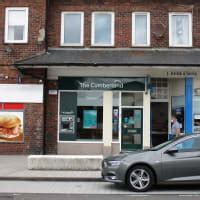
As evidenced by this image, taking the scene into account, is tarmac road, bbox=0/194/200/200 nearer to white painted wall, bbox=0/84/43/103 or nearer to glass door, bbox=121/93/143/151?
white painted wall, bbox=0/84/43/103

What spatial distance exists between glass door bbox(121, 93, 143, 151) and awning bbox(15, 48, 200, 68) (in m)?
1.77

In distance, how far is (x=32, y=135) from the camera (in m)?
20.1

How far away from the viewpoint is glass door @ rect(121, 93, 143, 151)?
20547mm

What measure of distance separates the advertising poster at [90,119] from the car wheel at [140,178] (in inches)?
361

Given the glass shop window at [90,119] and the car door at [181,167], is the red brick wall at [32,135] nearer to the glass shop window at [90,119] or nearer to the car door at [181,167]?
the glass shop window at [90,119]

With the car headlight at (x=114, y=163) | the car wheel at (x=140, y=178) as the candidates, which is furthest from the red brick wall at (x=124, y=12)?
the car wheel at (x=140, y=178)

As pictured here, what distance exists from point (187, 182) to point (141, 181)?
1116 millimetres

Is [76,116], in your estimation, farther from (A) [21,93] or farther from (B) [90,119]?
(A) [21,93]

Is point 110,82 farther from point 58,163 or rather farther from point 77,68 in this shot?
point 58,163

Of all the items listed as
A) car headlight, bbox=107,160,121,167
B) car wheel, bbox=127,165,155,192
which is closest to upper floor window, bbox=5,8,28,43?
car headlight, bbox=107,160,121,167

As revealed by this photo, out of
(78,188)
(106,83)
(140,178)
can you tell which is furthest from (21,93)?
(140,178)

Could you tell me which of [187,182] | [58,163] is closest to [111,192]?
Answer: [187,182]

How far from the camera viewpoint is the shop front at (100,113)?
66.8 feet

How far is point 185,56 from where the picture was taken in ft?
66.2
